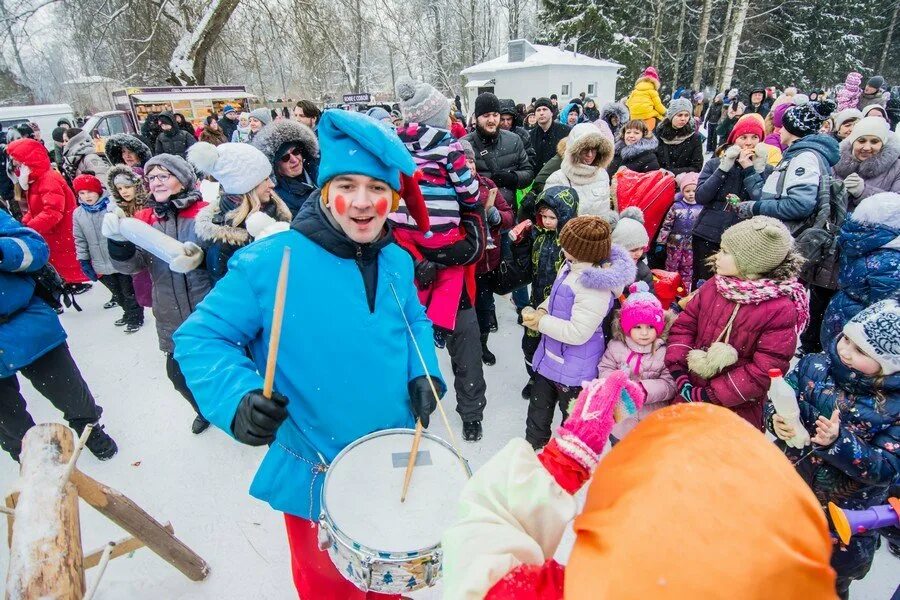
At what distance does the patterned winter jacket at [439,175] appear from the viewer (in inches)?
105

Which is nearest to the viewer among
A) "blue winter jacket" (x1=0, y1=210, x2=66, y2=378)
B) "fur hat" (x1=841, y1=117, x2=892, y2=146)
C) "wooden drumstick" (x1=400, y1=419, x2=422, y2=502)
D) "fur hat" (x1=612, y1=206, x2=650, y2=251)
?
"wooden drumstick" (x1=400, y1=419, x2=422, y2=502)

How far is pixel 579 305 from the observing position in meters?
2.46

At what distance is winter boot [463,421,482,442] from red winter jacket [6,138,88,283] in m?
4.64

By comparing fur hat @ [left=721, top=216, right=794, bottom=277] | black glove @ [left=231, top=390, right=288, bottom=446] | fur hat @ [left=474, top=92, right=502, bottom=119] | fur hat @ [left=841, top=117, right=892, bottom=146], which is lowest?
black glove @ [left=231, top=390, right=288, bottom=446]

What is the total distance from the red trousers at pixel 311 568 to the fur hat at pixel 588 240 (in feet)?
5.83

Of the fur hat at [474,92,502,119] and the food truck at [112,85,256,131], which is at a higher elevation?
the food truck at [112,85,256,131]

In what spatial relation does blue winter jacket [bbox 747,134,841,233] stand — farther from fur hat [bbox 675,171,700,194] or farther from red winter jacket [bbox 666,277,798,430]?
red winter jacket [bbox 666,277,798,430]

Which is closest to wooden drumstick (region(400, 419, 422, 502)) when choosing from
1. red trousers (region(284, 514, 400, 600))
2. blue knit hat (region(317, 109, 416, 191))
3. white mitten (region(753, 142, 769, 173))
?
red trousers (region(284, 514, 400, 600))

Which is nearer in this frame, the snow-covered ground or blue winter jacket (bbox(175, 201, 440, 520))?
blue winter jacket (bbox(175, 201, 440, 520))

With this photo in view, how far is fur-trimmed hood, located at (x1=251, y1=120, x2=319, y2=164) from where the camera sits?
10.7 feet

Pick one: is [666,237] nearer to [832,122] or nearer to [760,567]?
[760,567]

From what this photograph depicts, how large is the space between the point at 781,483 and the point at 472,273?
8.41 feet

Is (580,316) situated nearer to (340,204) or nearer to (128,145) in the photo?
(340,204)

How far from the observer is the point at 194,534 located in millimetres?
2529
